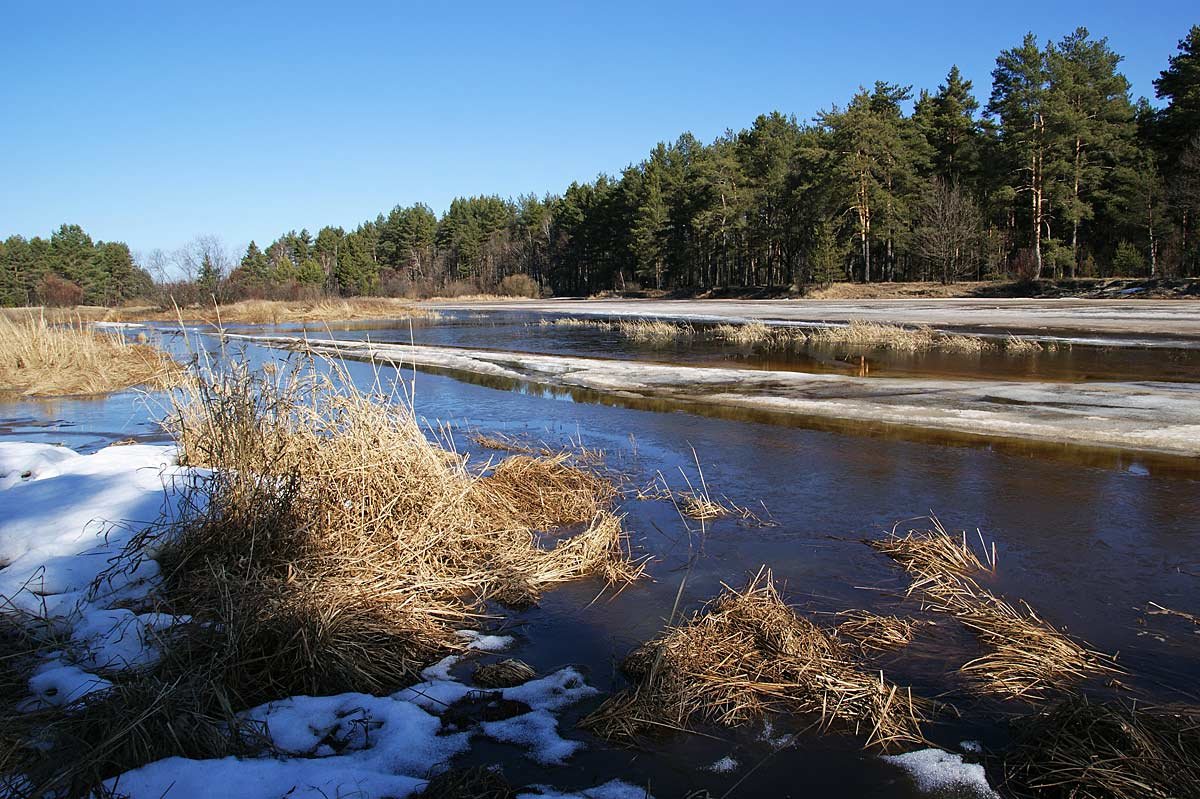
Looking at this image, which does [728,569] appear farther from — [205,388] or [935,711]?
[205,388]

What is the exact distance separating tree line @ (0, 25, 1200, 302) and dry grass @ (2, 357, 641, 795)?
4534 centimetres

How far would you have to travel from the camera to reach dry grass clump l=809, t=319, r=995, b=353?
20828 mm

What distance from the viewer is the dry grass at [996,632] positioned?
394cm

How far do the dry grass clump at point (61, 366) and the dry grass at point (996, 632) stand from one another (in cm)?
1604

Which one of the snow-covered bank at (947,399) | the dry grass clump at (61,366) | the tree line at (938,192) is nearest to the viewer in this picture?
the snow-covered bank at (947,399)

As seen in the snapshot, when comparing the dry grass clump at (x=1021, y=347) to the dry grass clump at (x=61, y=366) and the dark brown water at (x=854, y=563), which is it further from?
the dry grass clump at (x=61, y=366)

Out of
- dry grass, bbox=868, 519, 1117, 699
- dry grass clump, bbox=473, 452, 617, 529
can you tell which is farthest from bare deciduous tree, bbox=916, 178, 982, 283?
dry grass, bbox=868, 519, 1117, 699

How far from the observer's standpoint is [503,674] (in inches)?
158

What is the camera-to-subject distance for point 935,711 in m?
3.70

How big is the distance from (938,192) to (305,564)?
5258 centimetres

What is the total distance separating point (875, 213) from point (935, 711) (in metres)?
53.6

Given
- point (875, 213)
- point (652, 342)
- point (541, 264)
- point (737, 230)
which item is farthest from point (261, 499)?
point (541, 264)

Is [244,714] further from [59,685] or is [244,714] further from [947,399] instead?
[947,399]

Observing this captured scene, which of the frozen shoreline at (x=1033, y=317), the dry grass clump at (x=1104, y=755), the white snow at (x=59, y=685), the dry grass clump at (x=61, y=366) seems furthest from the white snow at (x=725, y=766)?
the frozen shoreline at (x=1033, y=317)
